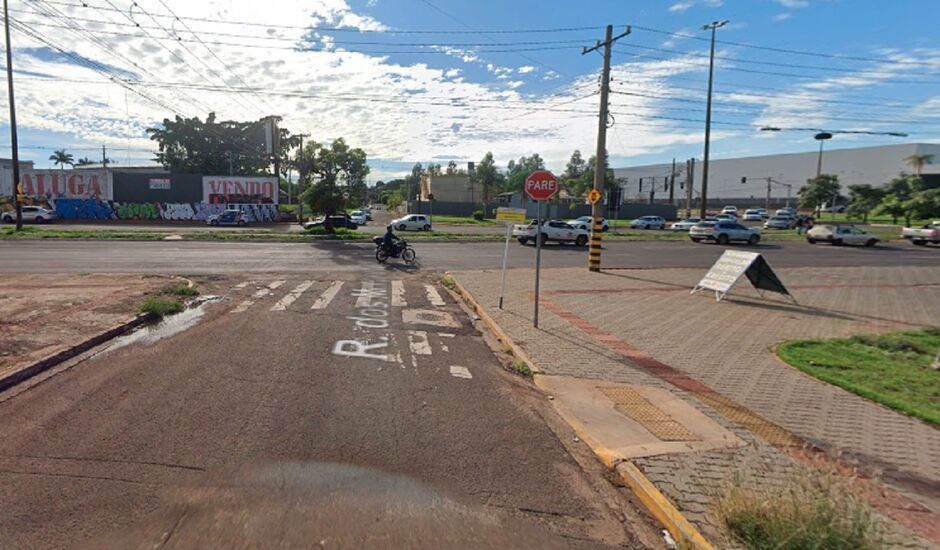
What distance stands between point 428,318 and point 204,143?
82.0 meters

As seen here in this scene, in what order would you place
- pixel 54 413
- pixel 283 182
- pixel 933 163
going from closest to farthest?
1. pixel 54 413
2. pixel 933 163
3. pixel 283 182

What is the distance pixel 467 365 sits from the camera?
6.95m

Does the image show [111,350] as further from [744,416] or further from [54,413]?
[744,416]

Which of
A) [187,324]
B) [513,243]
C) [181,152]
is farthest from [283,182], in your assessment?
[187,324]

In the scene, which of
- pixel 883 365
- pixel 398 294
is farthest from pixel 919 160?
pixel 398 294

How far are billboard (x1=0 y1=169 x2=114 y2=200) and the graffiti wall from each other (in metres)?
0.92

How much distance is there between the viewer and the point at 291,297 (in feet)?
38.7

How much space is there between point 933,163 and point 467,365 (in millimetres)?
122915

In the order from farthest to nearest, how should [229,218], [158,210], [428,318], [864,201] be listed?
[864,201], [158,210], [229,218], [428,318]

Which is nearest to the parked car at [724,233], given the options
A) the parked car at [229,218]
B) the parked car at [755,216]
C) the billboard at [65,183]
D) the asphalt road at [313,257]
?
the asphalt road at [313,257]

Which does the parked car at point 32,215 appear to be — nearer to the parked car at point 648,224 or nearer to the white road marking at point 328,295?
the white road marking at point 328,295

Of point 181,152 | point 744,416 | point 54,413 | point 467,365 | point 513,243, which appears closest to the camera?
point 54,413

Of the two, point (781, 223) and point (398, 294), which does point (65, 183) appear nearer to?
point (398, 294)

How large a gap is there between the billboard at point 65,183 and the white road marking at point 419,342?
53.7 meters
